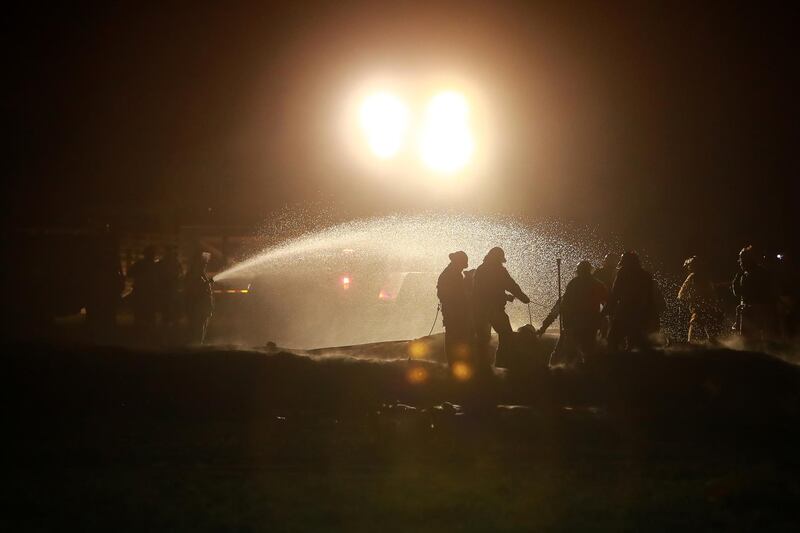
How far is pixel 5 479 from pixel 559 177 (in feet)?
143

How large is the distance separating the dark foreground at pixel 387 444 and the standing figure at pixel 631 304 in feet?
6.22

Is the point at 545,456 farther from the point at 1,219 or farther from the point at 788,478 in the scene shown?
the point at 1,219

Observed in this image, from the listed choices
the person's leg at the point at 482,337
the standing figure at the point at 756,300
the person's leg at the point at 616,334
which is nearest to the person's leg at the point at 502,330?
the person's leg at the point at 482,337

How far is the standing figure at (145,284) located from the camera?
19.2m

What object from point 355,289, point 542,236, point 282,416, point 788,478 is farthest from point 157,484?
point 542,236

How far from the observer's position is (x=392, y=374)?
13.2 meters

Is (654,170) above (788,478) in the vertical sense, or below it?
above

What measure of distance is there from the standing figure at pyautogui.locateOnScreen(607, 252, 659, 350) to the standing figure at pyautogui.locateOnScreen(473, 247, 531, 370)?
5.34 feet

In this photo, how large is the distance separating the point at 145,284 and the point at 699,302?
10452 mm

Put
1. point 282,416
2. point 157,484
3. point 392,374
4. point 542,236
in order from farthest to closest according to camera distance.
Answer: point 542,236 < point 392,374 < point 282,416 < point 157,484

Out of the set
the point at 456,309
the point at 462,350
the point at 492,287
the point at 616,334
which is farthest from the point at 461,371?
the point at 616,334

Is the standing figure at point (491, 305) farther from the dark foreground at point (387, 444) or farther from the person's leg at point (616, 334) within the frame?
the person's leg at point (616, 334)

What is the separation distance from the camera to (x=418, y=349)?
1733cm

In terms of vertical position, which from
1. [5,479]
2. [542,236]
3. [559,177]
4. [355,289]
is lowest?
[5,479]
